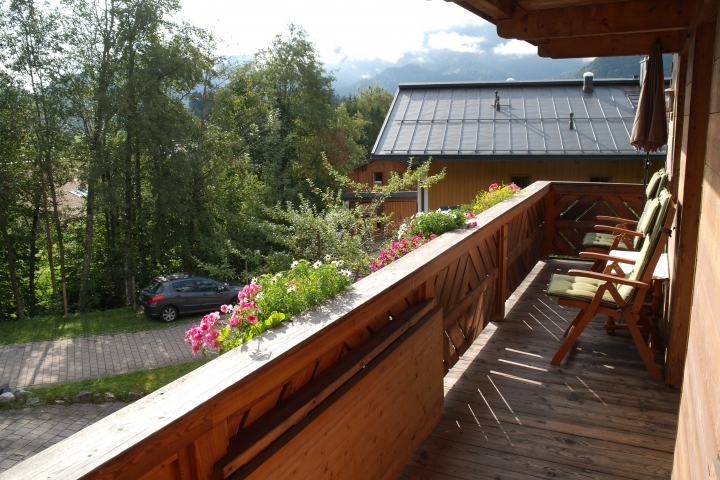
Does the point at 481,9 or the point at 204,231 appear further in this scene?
the point at 204,231

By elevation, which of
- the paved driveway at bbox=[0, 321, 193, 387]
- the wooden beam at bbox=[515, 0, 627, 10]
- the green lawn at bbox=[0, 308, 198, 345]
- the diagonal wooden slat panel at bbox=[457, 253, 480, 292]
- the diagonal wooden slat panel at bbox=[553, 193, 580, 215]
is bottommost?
the green lawn at bbox=[0, 308, 198, 345]

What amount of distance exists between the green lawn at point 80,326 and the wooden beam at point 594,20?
12080 millimetres

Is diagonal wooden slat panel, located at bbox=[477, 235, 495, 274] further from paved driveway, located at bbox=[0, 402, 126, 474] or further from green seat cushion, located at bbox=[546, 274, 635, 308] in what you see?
paved driveway, located at bbox=[0, 402, 126, 474]

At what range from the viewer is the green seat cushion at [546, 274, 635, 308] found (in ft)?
10.8

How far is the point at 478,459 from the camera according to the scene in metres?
2.45

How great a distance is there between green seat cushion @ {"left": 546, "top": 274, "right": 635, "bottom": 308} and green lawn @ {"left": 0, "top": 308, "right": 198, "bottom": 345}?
1203cm

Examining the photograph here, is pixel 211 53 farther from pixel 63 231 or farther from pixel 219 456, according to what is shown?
pixel 219 456

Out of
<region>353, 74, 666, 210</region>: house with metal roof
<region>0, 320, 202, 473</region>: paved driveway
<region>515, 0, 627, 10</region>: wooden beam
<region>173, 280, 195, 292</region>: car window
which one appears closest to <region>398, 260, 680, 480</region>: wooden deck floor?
<region>515, 0, 627, 10</region>: wooden beam

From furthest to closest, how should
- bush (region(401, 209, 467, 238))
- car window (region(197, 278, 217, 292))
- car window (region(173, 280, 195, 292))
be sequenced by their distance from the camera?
1. car window (region(197, 278, 217, 292))
2. car window (region(173, 280, 195, 292))
3. bush (region(401, 209, 467, 238))

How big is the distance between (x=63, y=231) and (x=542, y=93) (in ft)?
49.3

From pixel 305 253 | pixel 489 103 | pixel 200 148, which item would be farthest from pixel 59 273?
pixel 489 103

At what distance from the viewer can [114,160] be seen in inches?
672

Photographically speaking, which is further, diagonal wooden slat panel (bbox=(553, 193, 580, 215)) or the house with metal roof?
the house with metal roof

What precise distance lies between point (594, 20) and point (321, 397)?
133 inches
